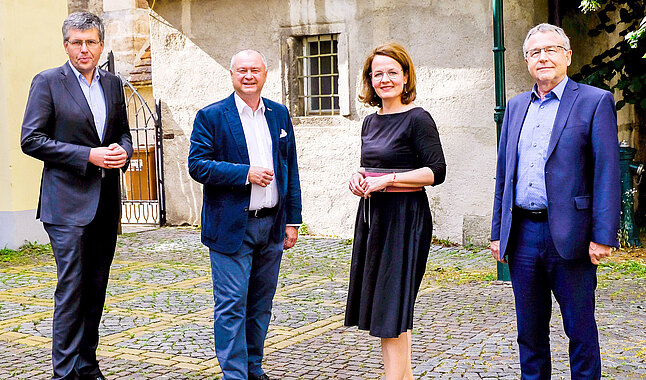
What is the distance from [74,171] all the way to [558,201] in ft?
8.81

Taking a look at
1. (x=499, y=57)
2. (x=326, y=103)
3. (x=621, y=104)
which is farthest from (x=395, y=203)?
(x=326, y=103)

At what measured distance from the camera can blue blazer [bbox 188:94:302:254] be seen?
4.59 meters

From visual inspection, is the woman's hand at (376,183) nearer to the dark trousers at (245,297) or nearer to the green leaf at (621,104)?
the dark trousers at (245,297)

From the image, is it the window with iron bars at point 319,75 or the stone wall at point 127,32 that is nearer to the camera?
the window with iron bars at point 319,75

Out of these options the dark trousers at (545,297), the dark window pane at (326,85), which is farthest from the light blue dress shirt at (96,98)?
the dark window pane at (326,85)

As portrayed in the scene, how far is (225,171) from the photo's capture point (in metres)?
4.55

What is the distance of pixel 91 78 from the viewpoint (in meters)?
4.90

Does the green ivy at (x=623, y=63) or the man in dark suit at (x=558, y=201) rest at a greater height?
the green ivy at (x=623, y=63)

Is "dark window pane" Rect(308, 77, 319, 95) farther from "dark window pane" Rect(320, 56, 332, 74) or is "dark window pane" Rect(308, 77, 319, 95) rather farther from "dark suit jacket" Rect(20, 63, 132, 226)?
"dark suit jacket" Rect(20, 63, 132, 226)

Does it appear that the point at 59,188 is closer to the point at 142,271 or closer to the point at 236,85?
the point at 236,85

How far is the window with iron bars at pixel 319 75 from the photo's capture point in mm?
12672

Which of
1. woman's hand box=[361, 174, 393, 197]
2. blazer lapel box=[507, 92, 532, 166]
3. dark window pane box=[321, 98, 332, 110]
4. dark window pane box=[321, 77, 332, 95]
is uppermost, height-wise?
dark window pane box=[321, 77, 332, 95]

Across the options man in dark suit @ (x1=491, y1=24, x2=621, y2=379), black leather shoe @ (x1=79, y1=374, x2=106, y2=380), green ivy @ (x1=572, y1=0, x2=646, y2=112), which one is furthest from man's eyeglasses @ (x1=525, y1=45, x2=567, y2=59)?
green ivy @ (x1=572, y1=0, x2=646, y2=112)

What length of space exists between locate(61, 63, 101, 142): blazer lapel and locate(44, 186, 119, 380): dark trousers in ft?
1.68
